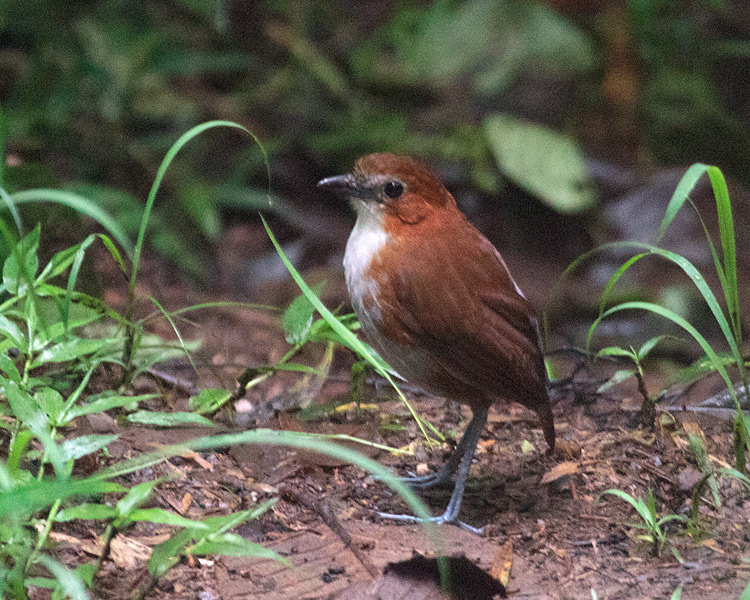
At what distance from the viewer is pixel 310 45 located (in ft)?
22.2

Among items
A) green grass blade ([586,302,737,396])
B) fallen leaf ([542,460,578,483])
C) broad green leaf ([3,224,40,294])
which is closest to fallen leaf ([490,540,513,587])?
fallen leaf ([542,460,578,483])

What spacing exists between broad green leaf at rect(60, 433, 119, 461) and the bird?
0.96 m

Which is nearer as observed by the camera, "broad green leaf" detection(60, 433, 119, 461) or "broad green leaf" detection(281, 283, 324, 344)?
"broad green leaf" detection(60, 433, 119, 461)

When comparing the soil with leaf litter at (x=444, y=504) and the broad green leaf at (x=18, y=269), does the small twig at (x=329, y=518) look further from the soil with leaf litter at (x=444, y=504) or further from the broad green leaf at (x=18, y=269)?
the broad green leaf at (x=18, y=269)

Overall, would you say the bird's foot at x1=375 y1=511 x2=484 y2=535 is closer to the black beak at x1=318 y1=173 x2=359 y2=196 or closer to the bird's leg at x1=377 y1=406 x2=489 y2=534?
the bird's leg at x1=377 y1=406 x2=489 y2=534

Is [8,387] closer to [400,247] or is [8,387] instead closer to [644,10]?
[400,247]

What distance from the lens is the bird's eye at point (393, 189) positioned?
2.92m

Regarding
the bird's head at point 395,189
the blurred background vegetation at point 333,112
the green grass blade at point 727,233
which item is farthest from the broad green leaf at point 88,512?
the blurred background vegetation at point 333,112

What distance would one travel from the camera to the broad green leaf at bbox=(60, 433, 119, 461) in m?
2.04

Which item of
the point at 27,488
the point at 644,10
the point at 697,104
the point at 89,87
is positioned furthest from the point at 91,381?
the point at 697,104

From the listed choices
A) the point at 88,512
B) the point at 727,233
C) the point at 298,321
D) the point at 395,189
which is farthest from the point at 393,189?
the point at 88,512

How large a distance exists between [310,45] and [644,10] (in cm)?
262

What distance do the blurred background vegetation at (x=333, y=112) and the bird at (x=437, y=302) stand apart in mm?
2450

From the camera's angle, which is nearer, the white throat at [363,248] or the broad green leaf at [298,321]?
the white throat at [363,248]
